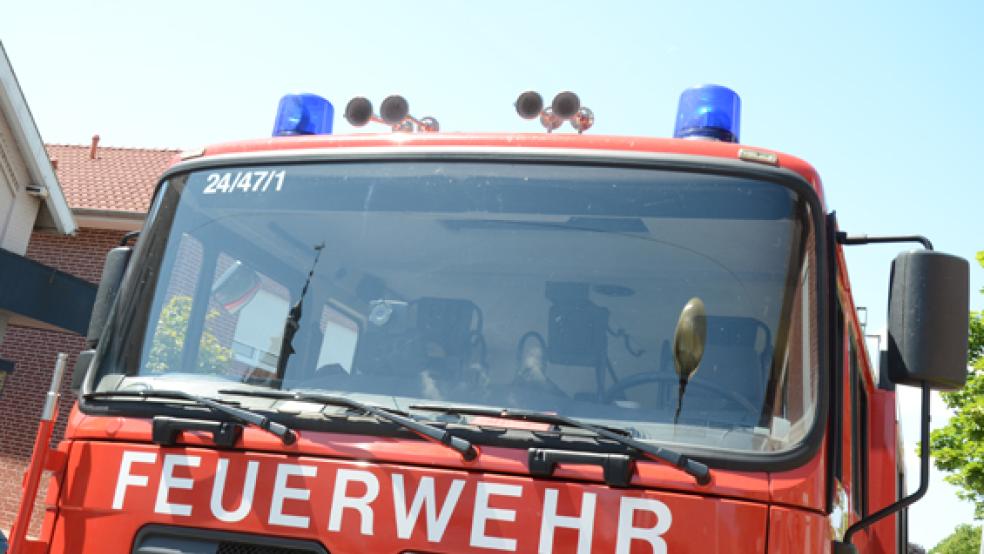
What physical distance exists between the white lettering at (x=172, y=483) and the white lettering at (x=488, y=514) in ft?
2.87

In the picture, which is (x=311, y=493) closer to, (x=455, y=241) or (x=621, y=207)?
(x=455, y=241)

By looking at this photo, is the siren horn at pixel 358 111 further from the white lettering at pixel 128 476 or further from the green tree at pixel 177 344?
the white lettering at pixel 128 476

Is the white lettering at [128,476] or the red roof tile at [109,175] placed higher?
the red roof tile at [109,175]

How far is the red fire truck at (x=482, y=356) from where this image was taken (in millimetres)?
2832

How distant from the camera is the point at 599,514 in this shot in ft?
9.08

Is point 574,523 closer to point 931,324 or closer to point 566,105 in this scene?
point 931,324

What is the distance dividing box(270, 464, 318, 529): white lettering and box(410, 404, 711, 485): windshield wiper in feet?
1.20

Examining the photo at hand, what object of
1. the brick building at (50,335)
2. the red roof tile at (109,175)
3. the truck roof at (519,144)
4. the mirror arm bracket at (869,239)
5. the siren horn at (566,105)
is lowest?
the mirror arm bracket at (869,239)

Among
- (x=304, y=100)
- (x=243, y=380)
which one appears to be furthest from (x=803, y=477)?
(x=304, y=100)

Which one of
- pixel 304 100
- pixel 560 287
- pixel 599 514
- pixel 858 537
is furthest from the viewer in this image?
pixel 304 100

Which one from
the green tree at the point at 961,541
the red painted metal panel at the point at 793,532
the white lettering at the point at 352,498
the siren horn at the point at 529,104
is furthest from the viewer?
the green tree at the point at 961,541

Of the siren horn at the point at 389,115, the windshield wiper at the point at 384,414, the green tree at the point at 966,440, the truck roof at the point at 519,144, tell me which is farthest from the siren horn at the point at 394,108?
the green tree at the point at 966,440

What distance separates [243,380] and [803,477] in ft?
5.65

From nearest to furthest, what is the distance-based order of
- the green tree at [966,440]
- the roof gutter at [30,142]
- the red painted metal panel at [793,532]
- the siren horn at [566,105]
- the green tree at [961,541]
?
the red painted metal panel at [793,532]
the siren horn at [566,105]
the roof gutter at [30,142]
the green tree at [966,440]
the green tree at [961,541]
